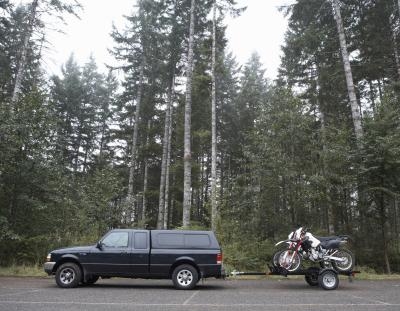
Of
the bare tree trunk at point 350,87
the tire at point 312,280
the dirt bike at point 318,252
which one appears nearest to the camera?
the dirt bike at point 318,252

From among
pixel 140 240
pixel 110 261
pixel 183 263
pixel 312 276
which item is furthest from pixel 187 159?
pixel 312 276

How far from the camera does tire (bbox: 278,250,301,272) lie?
1206 cm

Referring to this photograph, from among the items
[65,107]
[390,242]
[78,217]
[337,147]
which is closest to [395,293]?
[337,147]

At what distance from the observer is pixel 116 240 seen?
12.5m

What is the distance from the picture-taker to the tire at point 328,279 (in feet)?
39.5

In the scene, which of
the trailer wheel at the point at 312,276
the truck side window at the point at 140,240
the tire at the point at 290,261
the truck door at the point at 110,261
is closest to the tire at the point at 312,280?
the trailer wheel at the point at 312,276

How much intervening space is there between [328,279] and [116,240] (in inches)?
269

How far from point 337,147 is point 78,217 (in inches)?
518

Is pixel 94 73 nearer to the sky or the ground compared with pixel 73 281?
nearer to the sky

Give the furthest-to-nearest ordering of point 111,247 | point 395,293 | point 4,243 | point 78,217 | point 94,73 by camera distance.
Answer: point 94,73, point 78,217, point 4,243, point 111,247, point 395,293

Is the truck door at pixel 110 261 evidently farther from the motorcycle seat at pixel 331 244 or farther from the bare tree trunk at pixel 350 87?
the bare tree trunk at pixel 350 87

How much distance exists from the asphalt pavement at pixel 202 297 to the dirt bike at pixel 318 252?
2.66 ft

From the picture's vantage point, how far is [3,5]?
861 inches

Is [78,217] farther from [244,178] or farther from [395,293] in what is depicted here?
[395,293]
